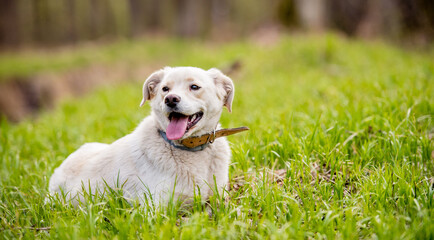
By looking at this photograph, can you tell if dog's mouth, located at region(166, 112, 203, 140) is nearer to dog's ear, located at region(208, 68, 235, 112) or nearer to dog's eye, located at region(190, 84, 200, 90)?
dog's eye, located at region(190, 84, 200, 90)

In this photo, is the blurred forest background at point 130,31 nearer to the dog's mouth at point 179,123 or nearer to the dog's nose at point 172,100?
the dog's mouth at point 179,123

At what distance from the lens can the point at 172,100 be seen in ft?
8.27

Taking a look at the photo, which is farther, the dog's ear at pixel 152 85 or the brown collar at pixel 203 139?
the dog's ear at pixel 152 85

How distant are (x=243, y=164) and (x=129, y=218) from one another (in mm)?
1326

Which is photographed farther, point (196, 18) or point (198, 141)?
point (196, 18)

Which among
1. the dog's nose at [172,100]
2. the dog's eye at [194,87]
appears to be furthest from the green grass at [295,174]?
the dog's eye at [194,87]

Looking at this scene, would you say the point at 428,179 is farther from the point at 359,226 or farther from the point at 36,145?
the point at 36,145

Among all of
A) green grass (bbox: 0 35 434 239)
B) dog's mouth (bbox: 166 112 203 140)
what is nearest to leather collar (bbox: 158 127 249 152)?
dog's mouth (bbox: 166 112 203 140)

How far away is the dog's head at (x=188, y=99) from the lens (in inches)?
102

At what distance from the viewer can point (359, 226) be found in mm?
2230

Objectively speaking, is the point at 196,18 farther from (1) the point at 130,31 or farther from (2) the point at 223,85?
(2) the point at 223,85

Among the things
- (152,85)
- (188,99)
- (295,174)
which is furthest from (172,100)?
(295,174)

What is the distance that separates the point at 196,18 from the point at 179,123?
1771 centimetres

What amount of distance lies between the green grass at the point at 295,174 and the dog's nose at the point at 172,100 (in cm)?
79
